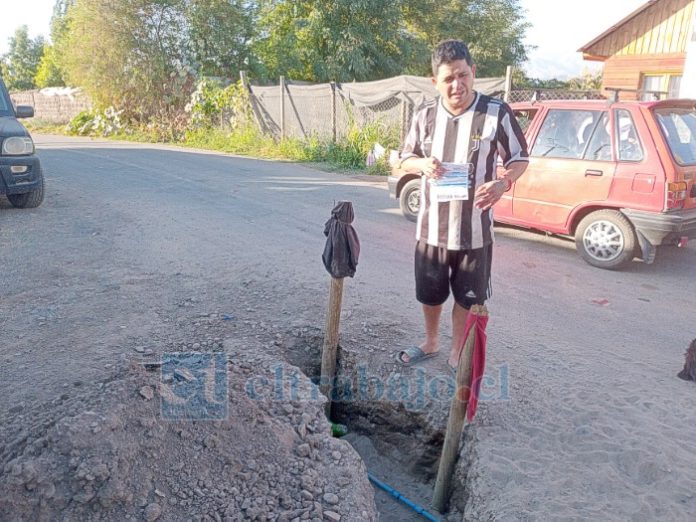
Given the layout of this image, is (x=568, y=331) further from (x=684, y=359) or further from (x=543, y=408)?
(x=543, y=408)

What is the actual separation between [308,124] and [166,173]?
4439 millimetres

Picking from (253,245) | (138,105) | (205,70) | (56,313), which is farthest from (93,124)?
(56,313)

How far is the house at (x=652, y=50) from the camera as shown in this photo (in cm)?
1284

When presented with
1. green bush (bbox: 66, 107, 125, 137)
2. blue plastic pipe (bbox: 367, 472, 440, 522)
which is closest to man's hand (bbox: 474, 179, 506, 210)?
blue plastic pipe (bbox: 367, 472, 440, 522)

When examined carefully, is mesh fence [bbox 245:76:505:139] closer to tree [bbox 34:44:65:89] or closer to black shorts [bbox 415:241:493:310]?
black shorts [bbox 415:241:493:310]

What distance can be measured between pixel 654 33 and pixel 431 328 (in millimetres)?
13624

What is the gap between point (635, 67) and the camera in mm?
14406

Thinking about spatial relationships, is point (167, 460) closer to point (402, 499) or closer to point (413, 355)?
point (402, 499)

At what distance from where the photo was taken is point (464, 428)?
321 centimetres

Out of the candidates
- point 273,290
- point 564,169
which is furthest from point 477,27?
point 273,290

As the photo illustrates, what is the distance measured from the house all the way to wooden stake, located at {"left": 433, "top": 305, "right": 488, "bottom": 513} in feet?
38.6

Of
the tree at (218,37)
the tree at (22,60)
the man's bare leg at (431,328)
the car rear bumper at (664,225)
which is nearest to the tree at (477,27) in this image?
the tree at (218,37)

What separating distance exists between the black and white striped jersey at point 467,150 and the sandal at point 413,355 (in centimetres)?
83

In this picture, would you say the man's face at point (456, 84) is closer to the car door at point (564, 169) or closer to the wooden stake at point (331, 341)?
the wooden stake at point (331, 341)
